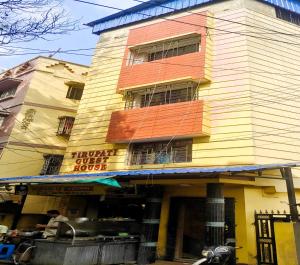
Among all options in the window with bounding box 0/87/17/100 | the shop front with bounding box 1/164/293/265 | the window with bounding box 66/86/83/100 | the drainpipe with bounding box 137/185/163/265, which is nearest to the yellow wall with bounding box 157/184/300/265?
the shop front with bounding box 1/164/293/265

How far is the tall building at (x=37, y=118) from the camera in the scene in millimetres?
17656

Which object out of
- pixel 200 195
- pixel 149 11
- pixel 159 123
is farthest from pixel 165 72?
pixel 200 195

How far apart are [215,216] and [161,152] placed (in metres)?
4.92

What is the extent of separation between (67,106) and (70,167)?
7.05 meters

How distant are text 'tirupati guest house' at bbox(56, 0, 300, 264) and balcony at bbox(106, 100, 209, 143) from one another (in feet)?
0.16

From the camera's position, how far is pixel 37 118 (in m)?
18.9

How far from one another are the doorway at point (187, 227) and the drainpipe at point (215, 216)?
1371 millimetres

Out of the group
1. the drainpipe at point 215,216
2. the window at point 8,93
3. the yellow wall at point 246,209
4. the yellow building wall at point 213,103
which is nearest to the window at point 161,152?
the yellow building wall at point 213,103

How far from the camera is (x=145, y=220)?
9.34 metres

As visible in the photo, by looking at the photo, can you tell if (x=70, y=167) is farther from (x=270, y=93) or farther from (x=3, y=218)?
(x=270, y=93)

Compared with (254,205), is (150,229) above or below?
below

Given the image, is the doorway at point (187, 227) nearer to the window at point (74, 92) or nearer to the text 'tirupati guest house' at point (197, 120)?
the text 'tirupati guest house' at point (197, 120)

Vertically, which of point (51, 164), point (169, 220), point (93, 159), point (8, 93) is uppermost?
point (8, 93)

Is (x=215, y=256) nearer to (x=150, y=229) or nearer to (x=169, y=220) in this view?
(x=150, y=229)
